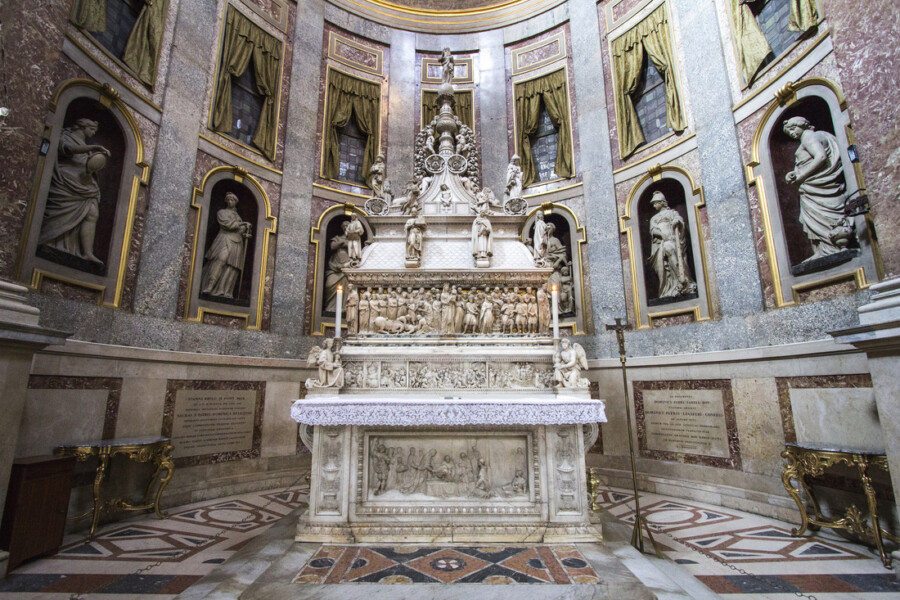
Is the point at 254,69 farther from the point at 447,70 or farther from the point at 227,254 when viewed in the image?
the point at 447,70

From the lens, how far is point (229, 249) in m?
8.47

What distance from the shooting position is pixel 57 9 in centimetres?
484

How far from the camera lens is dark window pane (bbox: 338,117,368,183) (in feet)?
36.5

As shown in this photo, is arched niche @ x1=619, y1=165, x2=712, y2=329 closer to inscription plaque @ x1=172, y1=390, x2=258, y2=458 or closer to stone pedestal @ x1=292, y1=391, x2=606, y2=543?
stone pedestal @ x1=292, y1=391, x2=606, y2=543

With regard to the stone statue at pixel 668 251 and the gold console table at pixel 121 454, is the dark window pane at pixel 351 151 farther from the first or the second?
the gold console table at pixel 121 454

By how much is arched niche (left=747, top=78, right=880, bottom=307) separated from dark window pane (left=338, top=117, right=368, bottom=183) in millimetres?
8373

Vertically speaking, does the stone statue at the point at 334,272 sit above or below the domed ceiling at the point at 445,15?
below

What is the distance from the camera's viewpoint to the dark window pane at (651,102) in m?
9.16

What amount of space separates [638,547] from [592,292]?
567 centimetres

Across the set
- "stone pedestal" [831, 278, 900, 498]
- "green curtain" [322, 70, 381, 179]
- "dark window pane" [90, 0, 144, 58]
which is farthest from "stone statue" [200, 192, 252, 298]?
"stone pedestal" [831, 278, 900, 498]

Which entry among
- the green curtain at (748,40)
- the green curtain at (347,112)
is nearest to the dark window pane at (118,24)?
the green curtain at (347,112)

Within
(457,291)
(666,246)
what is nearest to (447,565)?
(457,291)

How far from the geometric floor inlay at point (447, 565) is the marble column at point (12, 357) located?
295 cm

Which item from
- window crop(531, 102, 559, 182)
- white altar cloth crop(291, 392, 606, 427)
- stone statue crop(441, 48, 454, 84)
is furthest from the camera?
window crop(531, 102, 559, 182)
